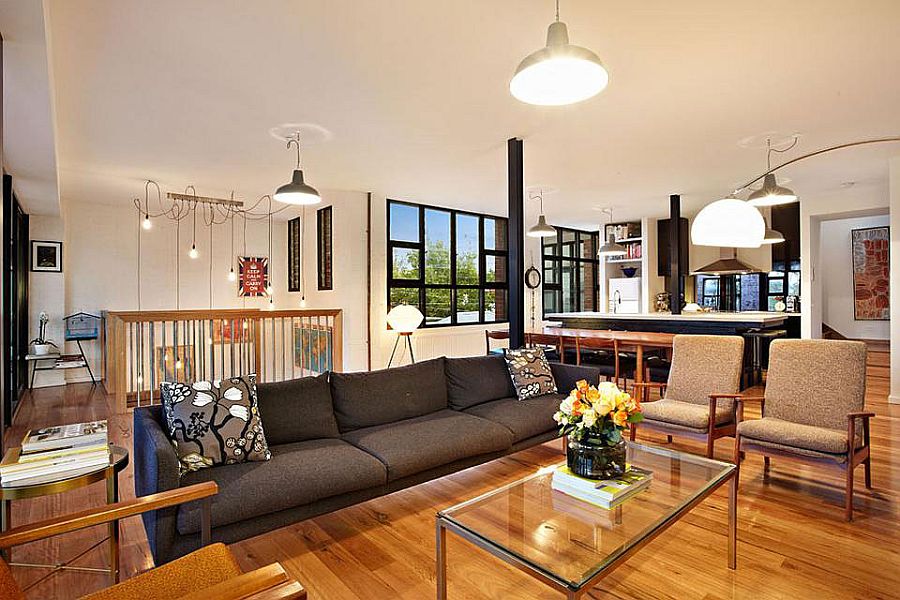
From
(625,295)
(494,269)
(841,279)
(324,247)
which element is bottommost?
(625,295)

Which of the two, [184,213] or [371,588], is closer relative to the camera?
[371,588]

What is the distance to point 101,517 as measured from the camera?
5.26ft

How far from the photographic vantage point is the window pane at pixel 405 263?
25.1 feet

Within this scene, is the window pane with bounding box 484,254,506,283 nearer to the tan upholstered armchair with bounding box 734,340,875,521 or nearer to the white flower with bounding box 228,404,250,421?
the tan upholstered armchair with bounding box 734,340,875,521

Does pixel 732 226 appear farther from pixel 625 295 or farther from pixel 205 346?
pixel 625 295

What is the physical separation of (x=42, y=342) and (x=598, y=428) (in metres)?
7.37

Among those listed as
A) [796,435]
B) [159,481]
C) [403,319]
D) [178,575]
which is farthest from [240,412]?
[403,319]

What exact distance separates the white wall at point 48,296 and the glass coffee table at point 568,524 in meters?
7.22

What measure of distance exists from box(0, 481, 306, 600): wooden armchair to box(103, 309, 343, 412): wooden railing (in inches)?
135

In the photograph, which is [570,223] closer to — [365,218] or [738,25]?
[365,218]

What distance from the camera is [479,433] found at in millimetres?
3092

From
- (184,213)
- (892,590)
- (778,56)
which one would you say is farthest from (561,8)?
(184,213)

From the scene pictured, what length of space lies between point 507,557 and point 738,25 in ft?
9.45

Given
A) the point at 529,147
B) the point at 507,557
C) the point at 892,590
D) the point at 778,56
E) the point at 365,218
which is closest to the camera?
the point at 507,557
